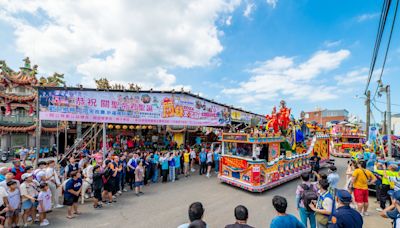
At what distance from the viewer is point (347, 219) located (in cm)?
253

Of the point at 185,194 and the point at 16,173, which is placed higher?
the point at 16,173

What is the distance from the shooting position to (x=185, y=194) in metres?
7.43

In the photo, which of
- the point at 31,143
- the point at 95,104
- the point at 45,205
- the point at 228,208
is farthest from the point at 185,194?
the point at 31,143

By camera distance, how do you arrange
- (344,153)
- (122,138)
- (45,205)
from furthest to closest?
1. (344,153)
2. (122,138)
3. (45,205)

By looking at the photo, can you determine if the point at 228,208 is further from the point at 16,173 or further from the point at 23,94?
the point at 23,94

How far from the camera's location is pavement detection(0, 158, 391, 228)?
5113 mm

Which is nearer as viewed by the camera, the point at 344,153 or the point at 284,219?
the point at 284,219

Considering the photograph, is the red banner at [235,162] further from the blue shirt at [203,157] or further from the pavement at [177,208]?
the blue shirt at [203,157]

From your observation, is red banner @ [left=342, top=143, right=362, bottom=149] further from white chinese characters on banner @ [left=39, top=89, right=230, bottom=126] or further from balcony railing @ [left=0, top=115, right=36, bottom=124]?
balcony railing @ [left=0, top=115, right=36, bottom=124]

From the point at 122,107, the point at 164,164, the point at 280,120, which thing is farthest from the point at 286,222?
the point at 122,107

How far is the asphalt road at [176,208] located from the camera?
511 cm

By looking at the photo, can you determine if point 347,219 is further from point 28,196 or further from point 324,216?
point 28,196

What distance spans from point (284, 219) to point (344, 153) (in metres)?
22.2

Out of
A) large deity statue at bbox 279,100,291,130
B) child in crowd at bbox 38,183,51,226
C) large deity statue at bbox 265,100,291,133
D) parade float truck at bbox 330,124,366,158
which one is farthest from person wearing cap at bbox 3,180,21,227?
parade float truck at bbox 330,124,366,158
